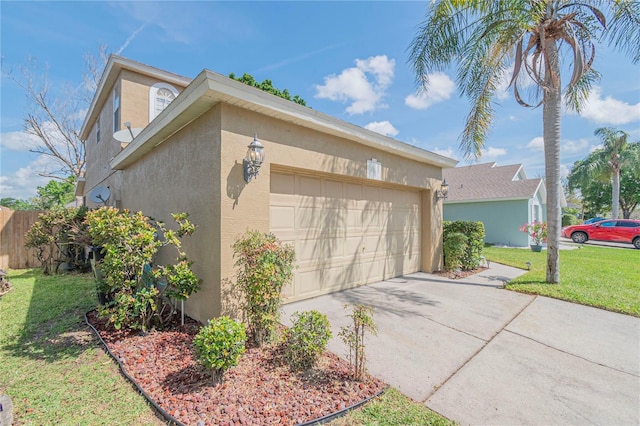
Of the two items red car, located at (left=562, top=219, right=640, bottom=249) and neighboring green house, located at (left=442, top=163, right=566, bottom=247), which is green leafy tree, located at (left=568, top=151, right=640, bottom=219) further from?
neighboring green house, located at (left=442, top=163, right=566, bottom=247)

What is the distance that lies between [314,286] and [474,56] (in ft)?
24.4

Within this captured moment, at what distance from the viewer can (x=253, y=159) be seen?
13.4ft

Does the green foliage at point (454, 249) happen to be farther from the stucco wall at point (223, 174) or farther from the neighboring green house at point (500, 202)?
the neighboring green house at point (500, 202)

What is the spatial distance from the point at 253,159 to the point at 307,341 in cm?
265

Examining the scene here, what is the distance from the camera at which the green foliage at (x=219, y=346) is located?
2.71m

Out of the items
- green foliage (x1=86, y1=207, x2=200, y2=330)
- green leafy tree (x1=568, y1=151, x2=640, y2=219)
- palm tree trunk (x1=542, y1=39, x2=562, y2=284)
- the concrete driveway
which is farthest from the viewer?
green leafy tree (x1=568, y1=151, x2=640, y2=219)

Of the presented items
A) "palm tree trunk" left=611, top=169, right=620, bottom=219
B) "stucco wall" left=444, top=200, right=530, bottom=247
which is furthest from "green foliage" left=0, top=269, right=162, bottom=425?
"palm tree trunk" left=611, top=169, right=620, bottom=219

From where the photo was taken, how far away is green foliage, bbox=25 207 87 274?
8086mm

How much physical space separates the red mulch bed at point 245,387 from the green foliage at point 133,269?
529 mm

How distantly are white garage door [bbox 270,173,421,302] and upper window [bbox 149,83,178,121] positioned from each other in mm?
6973

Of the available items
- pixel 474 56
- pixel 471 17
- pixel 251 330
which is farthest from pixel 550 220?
pixel 251 330

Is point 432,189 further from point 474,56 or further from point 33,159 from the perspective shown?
point 33,159

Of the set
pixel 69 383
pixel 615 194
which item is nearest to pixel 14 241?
pixel 69 383

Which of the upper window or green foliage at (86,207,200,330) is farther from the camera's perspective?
the upper window
